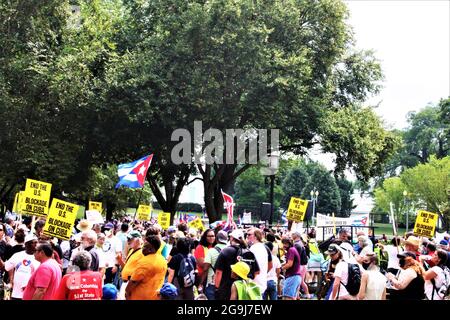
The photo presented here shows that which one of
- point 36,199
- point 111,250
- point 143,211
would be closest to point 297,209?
point 143,211

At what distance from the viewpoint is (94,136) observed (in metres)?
39.4

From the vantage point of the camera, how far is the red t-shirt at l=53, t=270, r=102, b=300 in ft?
28.5

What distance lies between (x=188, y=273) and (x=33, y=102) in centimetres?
2610

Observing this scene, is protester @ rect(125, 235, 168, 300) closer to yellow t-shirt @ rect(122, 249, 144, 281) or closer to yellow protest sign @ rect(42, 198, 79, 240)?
yellow t-shirt @ rect(122, 249, 144, 281)

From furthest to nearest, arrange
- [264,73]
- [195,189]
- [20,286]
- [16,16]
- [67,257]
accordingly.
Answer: [195,189] → [264,73] → [16,16] → [67,257] → [20,286]

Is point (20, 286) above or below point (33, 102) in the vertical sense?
below

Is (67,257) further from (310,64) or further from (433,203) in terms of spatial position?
(433,203)

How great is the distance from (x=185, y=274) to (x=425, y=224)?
1141cm

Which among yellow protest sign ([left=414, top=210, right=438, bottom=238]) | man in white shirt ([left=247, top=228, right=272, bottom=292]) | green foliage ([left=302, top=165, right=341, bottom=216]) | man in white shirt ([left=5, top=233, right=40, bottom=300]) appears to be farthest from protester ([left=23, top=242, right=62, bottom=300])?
green foliage ([left=302, top=165, right=341, bottom=216])

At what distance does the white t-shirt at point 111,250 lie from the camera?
15.9 metres

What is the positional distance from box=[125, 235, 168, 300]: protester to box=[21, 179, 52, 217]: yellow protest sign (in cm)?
762

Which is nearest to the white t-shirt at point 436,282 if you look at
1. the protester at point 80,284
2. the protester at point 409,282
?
the protester at point 409,282
